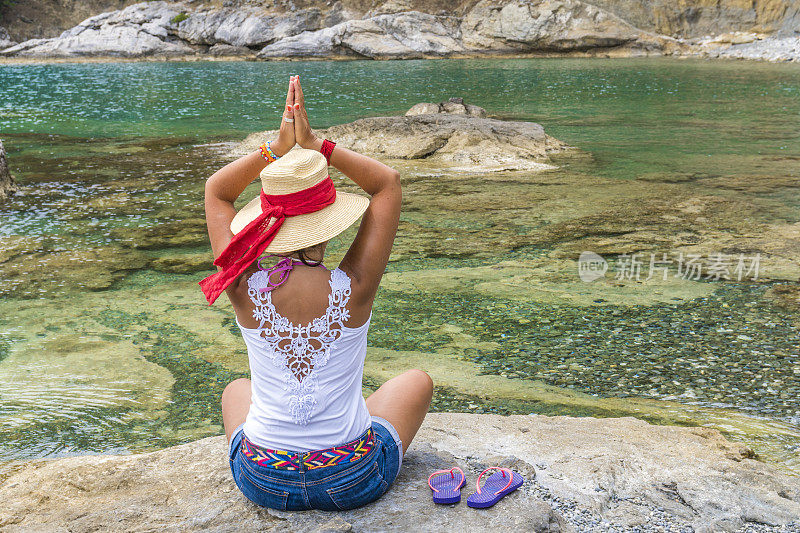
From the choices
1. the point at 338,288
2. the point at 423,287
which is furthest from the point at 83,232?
the point at 338,288

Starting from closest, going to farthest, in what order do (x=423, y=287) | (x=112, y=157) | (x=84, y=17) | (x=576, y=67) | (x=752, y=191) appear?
1. (x=423, y=287)
2. (x=752, y=191)
3. (x=112, y=157)
4. (x=576, y=67)
5. (x=84, y=17)

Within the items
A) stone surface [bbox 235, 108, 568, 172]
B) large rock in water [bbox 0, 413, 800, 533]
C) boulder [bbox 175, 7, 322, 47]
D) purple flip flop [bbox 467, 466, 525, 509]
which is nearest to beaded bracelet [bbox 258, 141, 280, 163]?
large rock in water [bbox 0, 413, 800, 533]

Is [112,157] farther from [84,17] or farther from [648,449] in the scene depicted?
[84,17]

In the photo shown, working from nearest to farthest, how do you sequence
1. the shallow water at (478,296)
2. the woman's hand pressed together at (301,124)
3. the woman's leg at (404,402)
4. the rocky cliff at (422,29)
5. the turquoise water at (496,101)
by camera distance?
the woman's hand pressed together at (301,124), the woman's leg at (404,402), the shallow water at (478,296), the turquoise water at (496,101), the rocky cliff at (422,29)

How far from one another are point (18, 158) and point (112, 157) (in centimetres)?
161

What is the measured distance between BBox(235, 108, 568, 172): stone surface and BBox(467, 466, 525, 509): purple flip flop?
7.85m

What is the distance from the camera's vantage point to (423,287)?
18.1ft

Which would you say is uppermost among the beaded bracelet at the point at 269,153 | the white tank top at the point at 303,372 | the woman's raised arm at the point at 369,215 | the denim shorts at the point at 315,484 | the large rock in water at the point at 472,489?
the beaded bracelet at the point at 269,153

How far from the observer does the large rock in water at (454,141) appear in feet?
34.0

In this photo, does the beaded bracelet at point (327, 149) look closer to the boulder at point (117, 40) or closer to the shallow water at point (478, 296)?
the shallow water at point (478, 296)

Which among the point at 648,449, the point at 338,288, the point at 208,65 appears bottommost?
the point at 208,65

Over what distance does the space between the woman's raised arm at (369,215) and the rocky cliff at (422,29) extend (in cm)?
4220

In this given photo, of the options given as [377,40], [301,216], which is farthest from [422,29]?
[301,216]

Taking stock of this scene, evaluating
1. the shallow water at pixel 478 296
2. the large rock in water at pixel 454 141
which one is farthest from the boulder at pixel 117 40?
the large rock in water at pixel 454 141
